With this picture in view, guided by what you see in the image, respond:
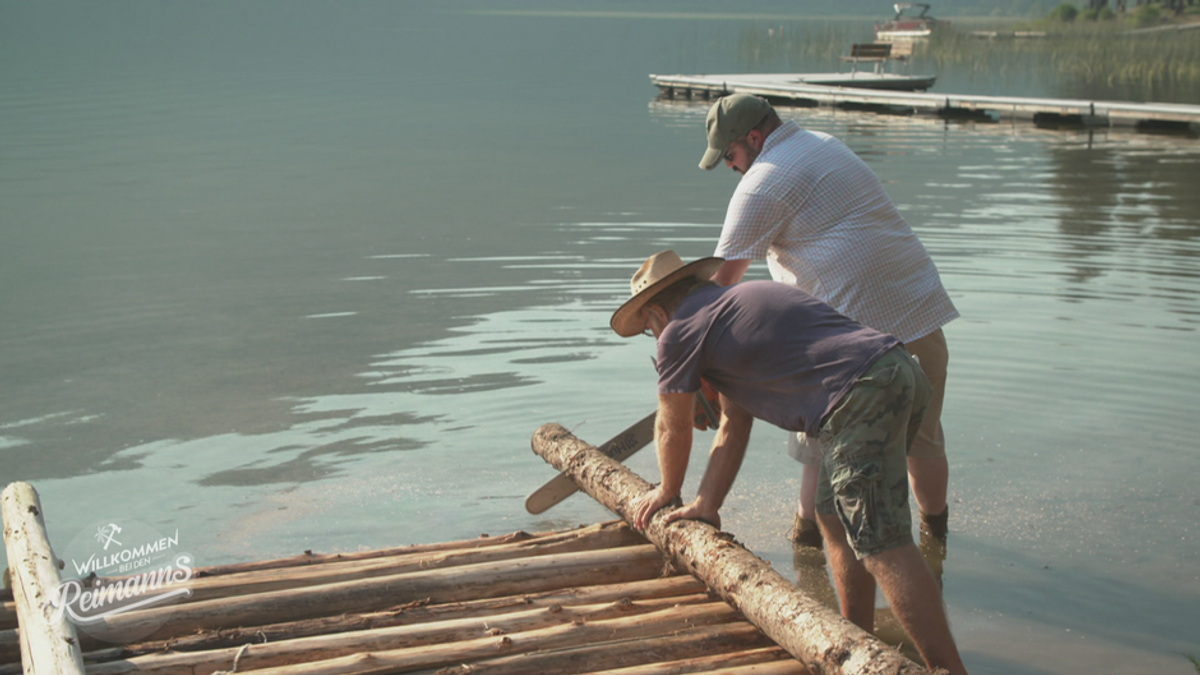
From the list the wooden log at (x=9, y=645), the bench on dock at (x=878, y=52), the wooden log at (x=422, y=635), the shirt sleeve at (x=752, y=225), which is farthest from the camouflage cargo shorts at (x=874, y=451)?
the bench on dock at (x=878, y=52)

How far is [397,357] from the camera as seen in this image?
8898 millimetres

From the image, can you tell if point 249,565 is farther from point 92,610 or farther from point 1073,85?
point 1073,85

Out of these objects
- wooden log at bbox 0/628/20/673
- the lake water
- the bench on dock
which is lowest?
the lake water

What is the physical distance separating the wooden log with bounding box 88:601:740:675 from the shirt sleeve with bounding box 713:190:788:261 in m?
1.36

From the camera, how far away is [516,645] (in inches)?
145

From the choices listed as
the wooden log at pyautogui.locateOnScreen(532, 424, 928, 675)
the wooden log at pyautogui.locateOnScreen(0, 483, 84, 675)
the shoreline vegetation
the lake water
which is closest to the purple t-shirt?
the wooden log at pyautogui.locateOnScreen(532, 424, 928, 675)

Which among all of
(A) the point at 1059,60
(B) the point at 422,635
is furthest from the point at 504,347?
(A) the point at 1059,60

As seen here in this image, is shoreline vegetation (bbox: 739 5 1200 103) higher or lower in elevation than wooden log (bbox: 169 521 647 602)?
higher

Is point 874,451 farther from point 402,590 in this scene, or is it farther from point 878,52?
point 878,52

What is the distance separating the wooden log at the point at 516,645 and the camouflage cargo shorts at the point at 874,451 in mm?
669

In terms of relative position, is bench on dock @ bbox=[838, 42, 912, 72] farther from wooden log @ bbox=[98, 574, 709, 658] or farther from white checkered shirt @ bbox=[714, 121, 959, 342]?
wooden log @ bbox=[98, 574, 709, 658]

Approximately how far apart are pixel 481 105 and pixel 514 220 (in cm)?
2106

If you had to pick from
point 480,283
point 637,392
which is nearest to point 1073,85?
point 480,283

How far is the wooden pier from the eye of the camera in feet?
78.1
